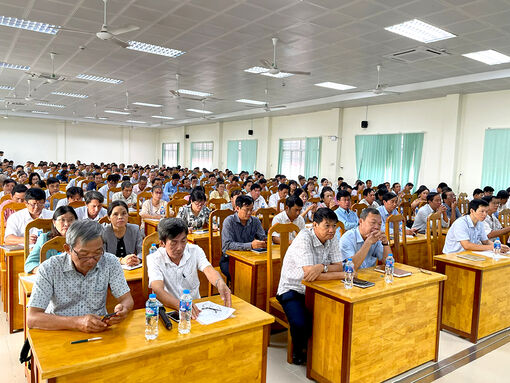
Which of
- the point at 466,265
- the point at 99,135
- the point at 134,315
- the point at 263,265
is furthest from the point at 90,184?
the point at 99,135

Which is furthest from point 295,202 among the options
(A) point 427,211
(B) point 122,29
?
(B) point 122,29

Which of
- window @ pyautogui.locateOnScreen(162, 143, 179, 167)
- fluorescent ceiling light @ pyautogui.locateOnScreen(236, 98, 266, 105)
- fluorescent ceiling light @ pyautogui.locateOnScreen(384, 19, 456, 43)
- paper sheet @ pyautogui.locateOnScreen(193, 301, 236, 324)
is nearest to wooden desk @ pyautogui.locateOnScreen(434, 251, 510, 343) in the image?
paper sheet @ pyautogui.locateOnScreen(193, 301, 236, 324)

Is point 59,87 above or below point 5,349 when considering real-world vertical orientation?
above

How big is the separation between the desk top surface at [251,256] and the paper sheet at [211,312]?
1115mm

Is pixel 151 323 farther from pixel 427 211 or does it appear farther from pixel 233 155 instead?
pixel 233 155

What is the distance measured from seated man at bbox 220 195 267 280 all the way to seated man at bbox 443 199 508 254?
2.00m

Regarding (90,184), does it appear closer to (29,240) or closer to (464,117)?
(29,240)

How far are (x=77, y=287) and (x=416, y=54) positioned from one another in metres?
6.36

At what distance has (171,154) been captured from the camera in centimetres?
2181

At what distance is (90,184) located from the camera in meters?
7.68

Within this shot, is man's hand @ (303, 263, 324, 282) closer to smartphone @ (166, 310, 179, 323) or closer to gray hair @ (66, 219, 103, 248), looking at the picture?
smartphone @ (166, 310, 179, 323)

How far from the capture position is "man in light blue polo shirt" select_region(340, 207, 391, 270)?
287 cm

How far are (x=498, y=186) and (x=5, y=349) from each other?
31.6ft

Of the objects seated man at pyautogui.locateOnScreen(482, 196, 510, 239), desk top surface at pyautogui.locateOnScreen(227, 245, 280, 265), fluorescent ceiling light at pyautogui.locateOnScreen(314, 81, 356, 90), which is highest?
fluorescent ceiling light at pyautogui.locateOnScreen(314, 81, 356, 90)
